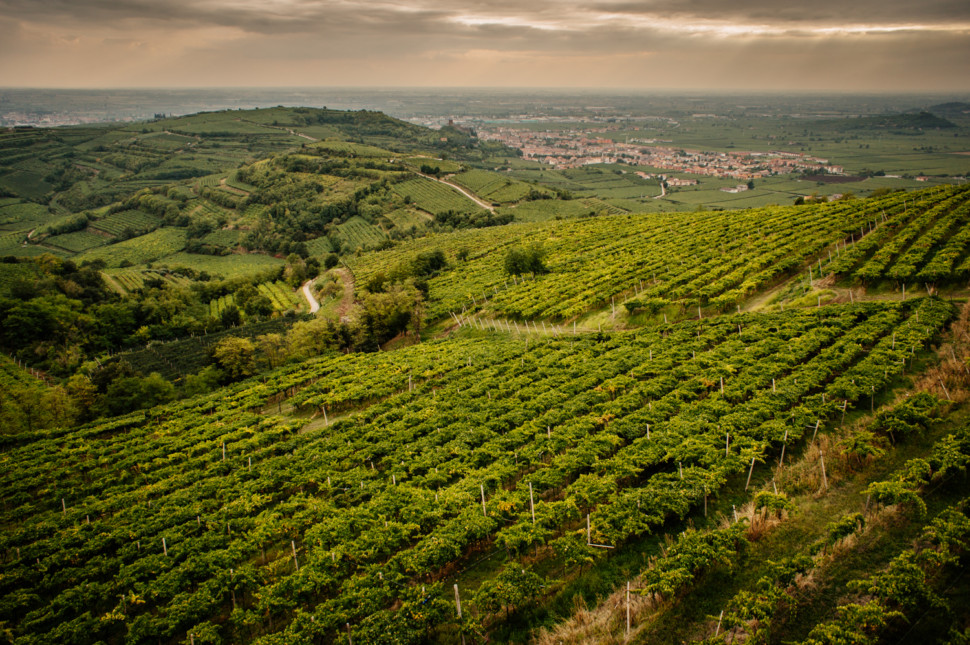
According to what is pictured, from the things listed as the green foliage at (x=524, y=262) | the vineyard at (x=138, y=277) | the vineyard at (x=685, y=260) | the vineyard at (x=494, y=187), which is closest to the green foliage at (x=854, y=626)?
the vineyard at (x=685, y=260)

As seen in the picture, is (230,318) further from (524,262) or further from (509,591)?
(509,591)

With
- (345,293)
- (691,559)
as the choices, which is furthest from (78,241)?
(691,559)

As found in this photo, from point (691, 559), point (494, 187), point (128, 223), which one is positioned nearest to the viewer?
point (691, 559)

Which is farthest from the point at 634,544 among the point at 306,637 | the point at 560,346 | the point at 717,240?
the point at 717,240

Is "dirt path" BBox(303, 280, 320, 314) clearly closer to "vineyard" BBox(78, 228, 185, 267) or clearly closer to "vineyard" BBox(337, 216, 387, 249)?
"vineyard" BBox(337, 216, 387, 249)

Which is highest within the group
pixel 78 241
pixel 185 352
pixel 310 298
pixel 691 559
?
pixel 78 241

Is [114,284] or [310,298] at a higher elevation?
[114,284]

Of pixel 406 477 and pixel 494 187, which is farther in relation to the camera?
pixel 494 187

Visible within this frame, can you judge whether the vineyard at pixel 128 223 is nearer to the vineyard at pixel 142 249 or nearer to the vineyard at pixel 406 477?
the vineyard at pixel 142 249
